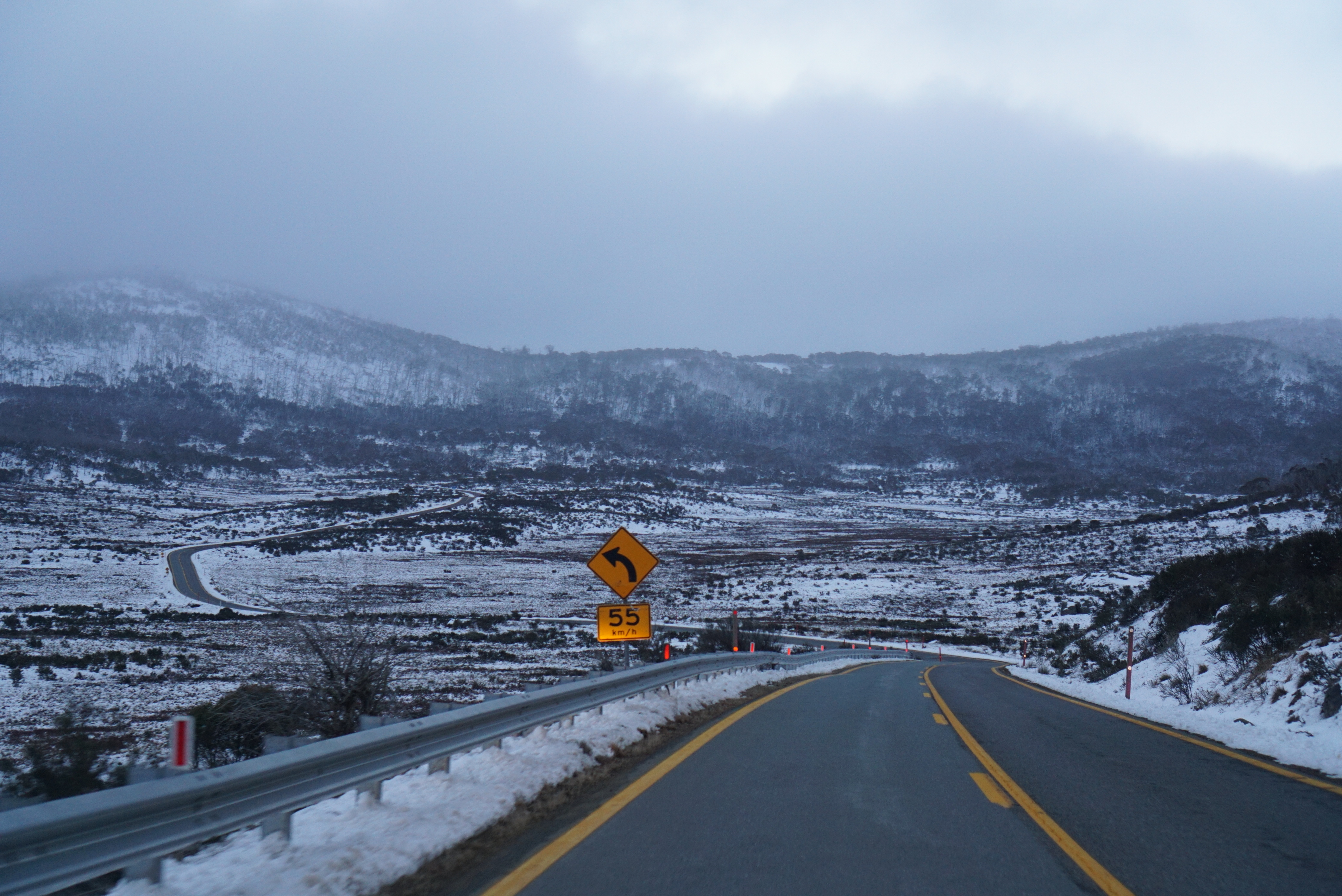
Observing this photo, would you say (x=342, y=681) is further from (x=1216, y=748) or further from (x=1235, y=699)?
(x=1235, y=699)

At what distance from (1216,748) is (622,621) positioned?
7.41 m

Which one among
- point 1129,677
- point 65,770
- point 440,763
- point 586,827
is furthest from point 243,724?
point 1129,677

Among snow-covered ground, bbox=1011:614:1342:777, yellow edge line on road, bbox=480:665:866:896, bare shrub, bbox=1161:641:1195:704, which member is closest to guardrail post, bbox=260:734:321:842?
yellow edge line on road, bbox=480:665:866:896

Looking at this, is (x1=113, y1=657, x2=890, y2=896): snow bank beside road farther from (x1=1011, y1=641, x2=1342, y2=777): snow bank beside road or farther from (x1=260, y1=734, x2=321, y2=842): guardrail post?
(x1=1011, y1=641, x2=1342, y2=777): snow bank beside road

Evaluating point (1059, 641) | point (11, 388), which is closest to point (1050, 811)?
point (1059, 641)

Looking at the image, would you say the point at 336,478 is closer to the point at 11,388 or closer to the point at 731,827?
the point at 11,388

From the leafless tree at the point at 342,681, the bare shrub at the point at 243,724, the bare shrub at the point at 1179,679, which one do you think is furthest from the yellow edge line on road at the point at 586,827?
the bare shrub at the point at 1179,679

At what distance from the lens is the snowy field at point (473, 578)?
22.7 m

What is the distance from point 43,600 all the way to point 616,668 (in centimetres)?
4102

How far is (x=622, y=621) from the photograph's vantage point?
12.9 meters

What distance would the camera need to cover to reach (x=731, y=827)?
600cm

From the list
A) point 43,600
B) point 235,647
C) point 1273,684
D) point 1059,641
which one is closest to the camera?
point 1273,684

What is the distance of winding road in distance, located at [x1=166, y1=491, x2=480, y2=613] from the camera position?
44.3 metres

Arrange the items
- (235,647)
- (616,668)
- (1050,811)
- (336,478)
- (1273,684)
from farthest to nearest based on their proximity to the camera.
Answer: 1. (336,478)
2. (235,647)
3. (616,668)
4. (1273,684)
5. (1050,811)
